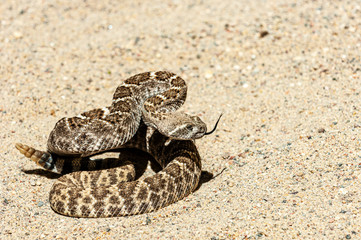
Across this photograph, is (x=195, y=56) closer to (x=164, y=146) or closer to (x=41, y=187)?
(x=164, y=146)

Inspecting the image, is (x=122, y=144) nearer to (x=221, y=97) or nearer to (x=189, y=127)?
(x=189, y=127)

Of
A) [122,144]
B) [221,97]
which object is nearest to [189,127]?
[122,144]

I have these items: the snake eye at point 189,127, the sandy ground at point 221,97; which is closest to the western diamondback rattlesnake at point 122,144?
the snake eye at point 189,127

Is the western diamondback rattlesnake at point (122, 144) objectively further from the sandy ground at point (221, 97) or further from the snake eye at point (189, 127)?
the sandy ground at point (221, 97)

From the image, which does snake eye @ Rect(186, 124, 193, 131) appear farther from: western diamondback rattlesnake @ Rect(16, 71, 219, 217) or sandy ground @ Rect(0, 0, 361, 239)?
sandy ground @ Rect(0, 0, 361, 239)

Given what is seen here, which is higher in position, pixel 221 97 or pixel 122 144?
pixel 122 144

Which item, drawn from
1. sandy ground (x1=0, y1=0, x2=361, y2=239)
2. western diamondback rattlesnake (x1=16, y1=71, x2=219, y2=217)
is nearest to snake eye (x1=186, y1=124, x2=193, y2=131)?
western diamondback rattlesnake (x1=16, y1=71, x2=219, y2=217)
